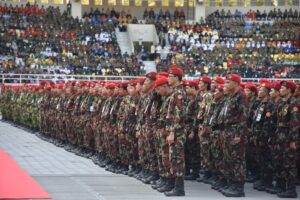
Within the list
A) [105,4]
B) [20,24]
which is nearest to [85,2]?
[105,4]

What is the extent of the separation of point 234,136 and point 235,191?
2.80ft

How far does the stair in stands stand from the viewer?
5400 cm

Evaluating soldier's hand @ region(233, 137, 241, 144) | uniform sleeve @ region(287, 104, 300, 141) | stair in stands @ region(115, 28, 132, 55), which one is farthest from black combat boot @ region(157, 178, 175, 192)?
stair in stands @ region(115, 28, 132, 55)

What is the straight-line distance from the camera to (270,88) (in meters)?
13.3

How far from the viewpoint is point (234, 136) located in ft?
40.1

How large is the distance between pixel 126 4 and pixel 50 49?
16.7m

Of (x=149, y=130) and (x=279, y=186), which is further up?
(x=149, y=130)

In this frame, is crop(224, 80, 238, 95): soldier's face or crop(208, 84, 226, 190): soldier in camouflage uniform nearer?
crop(224, 80, 238, 95): soldier's face

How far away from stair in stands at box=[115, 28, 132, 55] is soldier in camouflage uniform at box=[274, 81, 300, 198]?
135ft

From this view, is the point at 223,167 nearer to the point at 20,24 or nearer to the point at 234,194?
the point at 234,194

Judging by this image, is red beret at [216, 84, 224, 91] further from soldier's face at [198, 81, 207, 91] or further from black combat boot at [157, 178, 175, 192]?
black combat boot at [157, 178, 175, 192]

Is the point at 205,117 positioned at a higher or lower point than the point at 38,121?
higher

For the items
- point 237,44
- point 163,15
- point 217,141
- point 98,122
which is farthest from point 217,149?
point 163,15

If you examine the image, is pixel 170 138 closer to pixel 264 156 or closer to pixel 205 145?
pixel 205 145
